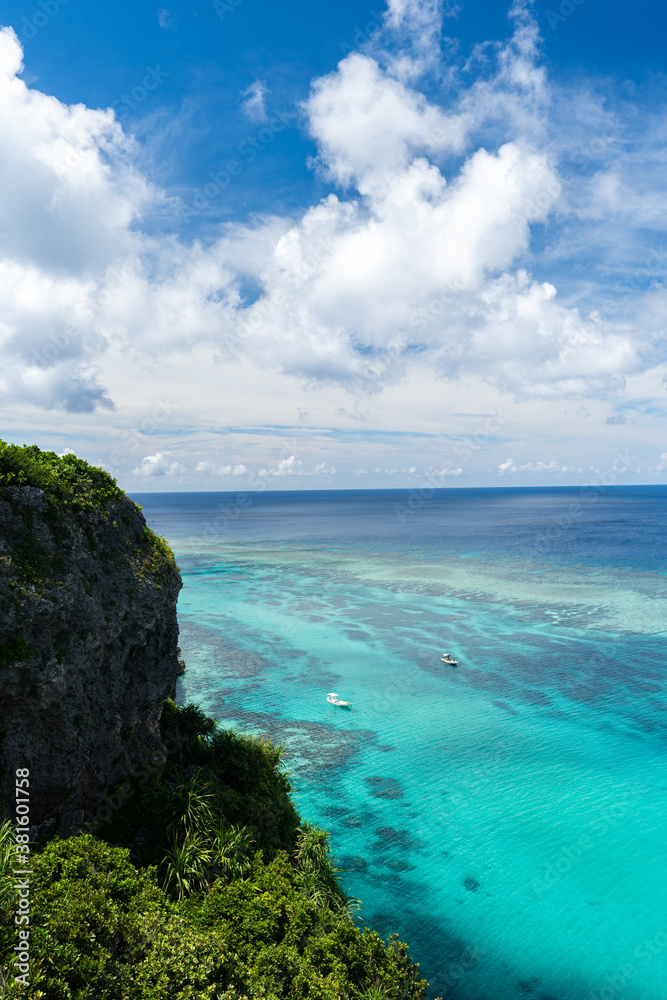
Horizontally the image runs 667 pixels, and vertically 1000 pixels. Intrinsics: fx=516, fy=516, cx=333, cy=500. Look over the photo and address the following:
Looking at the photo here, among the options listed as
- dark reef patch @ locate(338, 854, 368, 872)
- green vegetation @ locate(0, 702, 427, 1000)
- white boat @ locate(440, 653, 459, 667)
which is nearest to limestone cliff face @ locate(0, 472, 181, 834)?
green vegetation @ locate(0, 702, 427, 1000)

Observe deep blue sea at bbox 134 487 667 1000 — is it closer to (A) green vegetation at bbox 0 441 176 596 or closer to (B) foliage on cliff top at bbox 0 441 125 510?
(A) green vegetation at bbox 0 441 176 596

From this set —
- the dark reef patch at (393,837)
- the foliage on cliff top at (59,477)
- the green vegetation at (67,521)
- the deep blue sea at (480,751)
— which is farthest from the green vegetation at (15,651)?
the dark reef patch at (393,837)

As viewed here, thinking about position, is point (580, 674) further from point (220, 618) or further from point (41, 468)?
point (41, 468)

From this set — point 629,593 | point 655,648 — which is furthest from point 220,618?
point 629,593

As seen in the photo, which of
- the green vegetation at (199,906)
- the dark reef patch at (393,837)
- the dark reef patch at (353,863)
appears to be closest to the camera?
the green vegetation at (199,906)

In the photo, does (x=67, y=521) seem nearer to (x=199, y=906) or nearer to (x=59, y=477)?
(x=59, y=477)

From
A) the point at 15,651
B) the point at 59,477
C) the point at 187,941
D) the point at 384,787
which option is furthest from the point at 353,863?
the point at 59,477

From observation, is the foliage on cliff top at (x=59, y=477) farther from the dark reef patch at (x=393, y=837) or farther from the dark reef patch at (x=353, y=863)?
the dark reef patch at (x=393, y=837)
